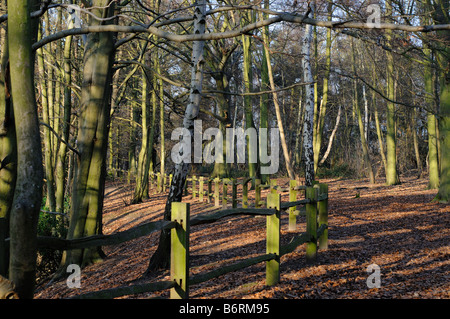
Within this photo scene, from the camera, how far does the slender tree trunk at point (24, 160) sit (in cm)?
350

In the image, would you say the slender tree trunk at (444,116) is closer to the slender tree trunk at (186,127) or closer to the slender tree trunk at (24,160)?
the slender tree trunk at (186,127)

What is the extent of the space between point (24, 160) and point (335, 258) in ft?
17.7

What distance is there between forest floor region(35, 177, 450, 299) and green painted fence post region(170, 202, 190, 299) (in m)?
1.33

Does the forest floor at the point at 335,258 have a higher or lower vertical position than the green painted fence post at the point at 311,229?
lower

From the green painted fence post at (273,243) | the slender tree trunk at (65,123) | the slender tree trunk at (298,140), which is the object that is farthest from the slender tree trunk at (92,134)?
the slender tree trunk at (298,140)

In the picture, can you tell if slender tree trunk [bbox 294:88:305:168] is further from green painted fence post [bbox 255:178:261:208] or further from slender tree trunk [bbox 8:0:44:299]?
slender tree trunk [bbox 8:0:44:299]

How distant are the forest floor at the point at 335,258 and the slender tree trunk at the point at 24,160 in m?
2.60

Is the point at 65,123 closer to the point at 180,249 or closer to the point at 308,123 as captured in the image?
the point at 308,123

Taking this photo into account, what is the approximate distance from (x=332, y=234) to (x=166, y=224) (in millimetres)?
6369

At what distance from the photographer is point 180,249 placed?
4195mm

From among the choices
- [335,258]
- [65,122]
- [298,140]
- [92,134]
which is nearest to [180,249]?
[335,258]

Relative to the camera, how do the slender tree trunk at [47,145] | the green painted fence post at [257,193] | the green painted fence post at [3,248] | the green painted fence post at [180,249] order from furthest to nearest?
the slender tree trunk at [47,145]
the green painted fence post at [257,193]
the green painted fence post at [180,249]
the green painted fence post at [3,248]
